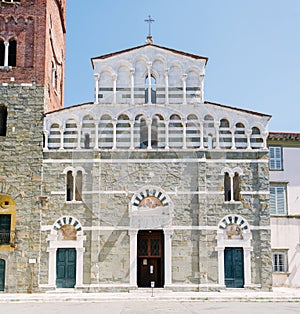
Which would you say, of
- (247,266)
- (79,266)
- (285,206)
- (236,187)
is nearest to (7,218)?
(79,266)

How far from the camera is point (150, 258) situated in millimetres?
26719

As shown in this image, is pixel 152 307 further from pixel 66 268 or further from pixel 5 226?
pixel 5 226

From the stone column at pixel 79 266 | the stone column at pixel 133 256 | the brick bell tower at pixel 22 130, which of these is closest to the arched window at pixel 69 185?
the brick bell tower at pixel 22 130

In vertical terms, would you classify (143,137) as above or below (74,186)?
above

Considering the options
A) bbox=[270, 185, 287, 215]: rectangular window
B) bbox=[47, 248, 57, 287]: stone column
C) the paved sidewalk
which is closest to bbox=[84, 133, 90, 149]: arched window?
bbox=[47, 248, 57, 287]: stone column

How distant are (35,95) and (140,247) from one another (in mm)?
9330

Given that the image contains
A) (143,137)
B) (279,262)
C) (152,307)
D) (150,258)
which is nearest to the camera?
(152,307)

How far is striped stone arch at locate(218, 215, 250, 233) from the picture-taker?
1035 inches

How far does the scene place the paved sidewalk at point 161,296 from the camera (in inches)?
912

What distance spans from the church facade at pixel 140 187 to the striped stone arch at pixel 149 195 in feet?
0.16

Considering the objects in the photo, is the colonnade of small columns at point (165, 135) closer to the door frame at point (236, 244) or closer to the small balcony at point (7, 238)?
the door frame at point (236, 244)

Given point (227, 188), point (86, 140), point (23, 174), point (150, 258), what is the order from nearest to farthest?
point (23, 174) < point (150, 258) < point (227, 188) < point (86, 140)

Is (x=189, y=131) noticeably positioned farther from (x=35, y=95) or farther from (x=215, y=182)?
(x=35, y=95)

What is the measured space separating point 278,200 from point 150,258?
8.03 m
